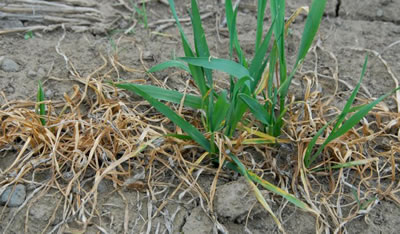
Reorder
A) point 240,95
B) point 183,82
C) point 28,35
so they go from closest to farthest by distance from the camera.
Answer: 1. point 240,95
2. point 183,82
3. point 28,35

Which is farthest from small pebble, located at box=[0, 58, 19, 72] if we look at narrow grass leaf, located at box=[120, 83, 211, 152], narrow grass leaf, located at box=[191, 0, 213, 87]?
narrow grass leaf, located at box=[191, 0, 213, 87]

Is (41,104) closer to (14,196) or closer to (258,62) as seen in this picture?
(14,196)

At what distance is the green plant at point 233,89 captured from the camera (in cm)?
149

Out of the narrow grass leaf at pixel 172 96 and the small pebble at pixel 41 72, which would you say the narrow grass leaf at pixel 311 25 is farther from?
the small pebble at pixel 41 72

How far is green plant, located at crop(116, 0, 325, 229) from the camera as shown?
149cm

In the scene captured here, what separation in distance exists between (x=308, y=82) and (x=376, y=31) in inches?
22.9

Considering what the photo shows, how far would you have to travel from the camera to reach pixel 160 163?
168 centimetres

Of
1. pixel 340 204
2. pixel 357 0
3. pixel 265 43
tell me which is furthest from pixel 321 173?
pixel 357 0

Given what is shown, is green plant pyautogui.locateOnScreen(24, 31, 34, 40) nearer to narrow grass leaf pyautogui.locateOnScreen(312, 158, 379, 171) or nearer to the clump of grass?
the clump of grass

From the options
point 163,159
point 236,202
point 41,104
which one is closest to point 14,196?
point 41,104

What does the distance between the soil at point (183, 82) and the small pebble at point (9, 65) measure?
2 centimetres

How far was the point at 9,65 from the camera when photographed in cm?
199

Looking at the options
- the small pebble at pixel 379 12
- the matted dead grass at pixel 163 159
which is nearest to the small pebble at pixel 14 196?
the matted dead grass at pixel 163 159

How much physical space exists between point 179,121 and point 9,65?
33.0 inches
